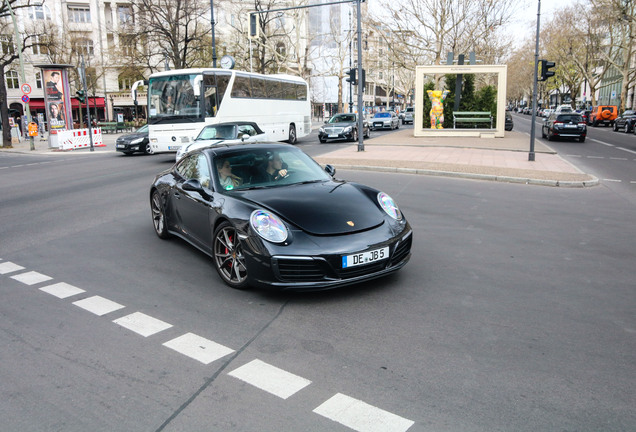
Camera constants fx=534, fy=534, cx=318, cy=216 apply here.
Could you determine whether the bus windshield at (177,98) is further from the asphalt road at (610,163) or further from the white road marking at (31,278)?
the white road marking at (31,278)

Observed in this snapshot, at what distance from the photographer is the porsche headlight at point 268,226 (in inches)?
190

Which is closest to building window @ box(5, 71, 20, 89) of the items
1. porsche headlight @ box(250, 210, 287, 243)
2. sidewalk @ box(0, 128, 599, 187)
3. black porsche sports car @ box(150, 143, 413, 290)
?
sidewalk @ box(0, 128, 599, 187)

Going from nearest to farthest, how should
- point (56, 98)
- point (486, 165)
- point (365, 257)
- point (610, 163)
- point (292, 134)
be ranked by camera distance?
point (365, 257) < point (486, 165) < point (610, 163) < point (292, 134) < point (56, 98)

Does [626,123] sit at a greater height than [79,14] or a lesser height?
lesser

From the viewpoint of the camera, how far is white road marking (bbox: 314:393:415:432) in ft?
9.54

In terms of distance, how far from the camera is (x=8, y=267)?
6.17m

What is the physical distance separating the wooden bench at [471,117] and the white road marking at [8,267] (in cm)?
2889

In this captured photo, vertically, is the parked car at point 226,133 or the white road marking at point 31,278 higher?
the parked car at point 226,133

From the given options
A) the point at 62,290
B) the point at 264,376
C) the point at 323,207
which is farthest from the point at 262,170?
the point at 264,376

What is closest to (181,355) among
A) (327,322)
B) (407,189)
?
(327,322)

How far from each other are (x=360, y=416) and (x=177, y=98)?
724 inches

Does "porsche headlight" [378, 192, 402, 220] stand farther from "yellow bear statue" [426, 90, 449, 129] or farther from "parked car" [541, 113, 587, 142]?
"yellow bear statue" [426, 90, 449, 129]

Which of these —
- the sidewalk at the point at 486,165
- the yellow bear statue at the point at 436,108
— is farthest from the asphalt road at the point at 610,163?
the yellow bear statue at the point at 436,108

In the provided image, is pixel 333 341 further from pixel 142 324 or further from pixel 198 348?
pixel 142 324
